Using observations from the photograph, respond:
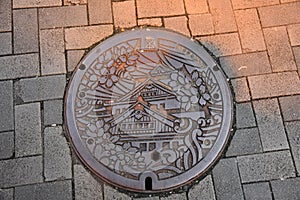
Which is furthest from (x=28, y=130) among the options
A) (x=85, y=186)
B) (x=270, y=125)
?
(x=270, y=125)

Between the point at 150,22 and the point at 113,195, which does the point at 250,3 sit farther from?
the point at 113,195

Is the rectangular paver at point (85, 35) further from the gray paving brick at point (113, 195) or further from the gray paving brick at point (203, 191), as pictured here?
the gray paving brick at point (203, 191)

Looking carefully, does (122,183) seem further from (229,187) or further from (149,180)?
(229,187)

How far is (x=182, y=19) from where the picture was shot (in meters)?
2.54

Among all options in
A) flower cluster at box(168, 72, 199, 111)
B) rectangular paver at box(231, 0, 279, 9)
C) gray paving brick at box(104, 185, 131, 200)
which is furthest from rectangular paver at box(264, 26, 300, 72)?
gray paving brick at box(104, 185, 131, 200)

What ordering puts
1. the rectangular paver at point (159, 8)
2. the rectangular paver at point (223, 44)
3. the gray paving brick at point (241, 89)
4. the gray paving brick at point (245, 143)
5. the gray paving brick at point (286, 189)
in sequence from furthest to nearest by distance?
the rectangular paver at point (159, 8)
the rectangular paver at point (223, 44)
the gray paving brick at point (241, 89)
the gray paving brick at point (245, 143)
the gray paving brick at point (286, 189)

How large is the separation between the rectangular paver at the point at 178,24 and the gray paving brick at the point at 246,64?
303mm

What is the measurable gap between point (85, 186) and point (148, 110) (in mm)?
548

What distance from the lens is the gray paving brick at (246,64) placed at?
239cm

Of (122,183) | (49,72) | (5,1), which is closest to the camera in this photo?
(122,183)

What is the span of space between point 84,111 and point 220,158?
82cm

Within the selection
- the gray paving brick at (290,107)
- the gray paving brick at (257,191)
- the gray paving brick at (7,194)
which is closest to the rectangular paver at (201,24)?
the gray paving brick at (290,107)

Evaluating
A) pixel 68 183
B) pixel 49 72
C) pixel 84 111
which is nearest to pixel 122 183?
pixel 68 183

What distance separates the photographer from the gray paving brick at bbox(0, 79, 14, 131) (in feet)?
7.46
